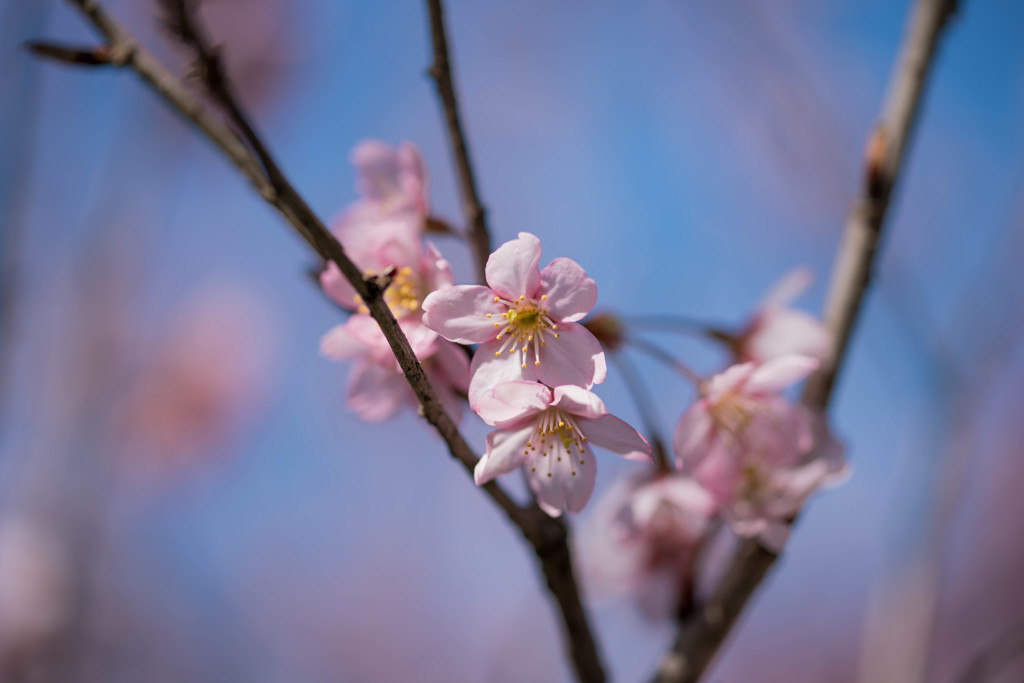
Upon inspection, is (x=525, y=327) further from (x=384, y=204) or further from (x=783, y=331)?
(x=783, y=331)

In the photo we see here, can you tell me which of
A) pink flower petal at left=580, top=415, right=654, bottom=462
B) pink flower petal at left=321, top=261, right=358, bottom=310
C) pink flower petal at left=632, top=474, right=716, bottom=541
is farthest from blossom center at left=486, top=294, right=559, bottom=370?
pink flower petal at left=632, top=474, right=716, bottom=541

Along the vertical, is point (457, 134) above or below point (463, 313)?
above

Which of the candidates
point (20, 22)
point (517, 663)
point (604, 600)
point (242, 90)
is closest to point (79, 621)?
point (517, 663)

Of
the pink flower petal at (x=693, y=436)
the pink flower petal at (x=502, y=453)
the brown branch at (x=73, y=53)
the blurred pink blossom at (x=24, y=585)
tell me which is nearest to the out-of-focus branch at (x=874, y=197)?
the pink flower petal at (x=693, y=436)

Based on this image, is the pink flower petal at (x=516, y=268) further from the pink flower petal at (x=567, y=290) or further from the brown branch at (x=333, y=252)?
the brown branch at (x=333, y=252)

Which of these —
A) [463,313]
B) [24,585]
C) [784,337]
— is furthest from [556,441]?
[24,585]

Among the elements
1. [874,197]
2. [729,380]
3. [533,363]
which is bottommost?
[533,363]

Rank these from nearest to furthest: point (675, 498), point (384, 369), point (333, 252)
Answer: point (333, 252) < point (384, 369) < point (675, 498)
